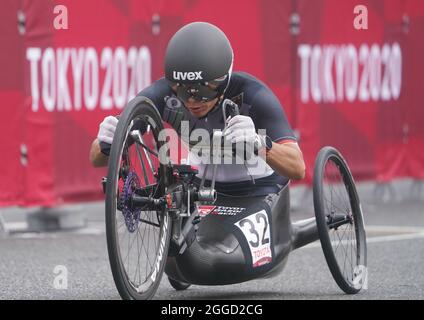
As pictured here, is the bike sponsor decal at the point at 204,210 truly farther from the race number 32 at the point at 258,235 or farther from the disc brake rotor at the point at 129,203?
the disc brake rotor at the point at 129,203

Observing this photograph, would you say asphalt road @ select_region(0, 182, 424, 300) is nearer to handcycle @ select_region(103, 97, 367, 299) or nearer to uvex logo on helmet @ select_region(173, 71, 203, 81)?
handcycle @ select_region(103, 97, 367, 299)

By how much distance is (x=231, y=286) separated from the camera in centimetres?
754

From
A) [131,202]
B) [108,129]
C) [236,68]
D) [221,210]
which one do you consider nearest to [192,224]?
[221,210]

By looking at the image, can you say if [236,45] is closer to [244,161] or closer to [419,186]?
[419,186]

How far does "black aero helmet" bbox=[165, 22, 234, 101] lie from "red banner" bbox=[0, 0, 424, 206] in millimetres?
3803

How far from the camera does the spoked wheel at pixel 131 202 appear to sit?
5.75m

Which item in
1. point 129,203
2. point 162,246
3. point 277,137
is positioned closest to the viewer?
point 129,203

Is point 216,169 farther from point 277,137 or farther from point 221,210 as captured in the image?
point 277,137

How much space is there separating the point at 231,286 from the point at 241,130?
1.65 metres

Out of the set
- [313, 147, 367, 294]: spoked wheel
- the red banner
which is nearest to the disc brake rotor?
[313, 147, 367, 294]: spoked wheel

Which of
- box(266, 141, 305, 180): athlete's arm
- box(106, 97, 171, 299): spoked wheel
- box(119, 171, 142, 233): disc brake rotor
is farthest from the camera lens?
box(266, 141, 305, 180): athlete's arm

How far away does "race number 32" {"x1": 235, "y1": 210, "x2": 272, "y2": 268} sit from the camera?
22.0 feet

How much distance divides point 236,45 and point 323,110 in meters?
1.24
